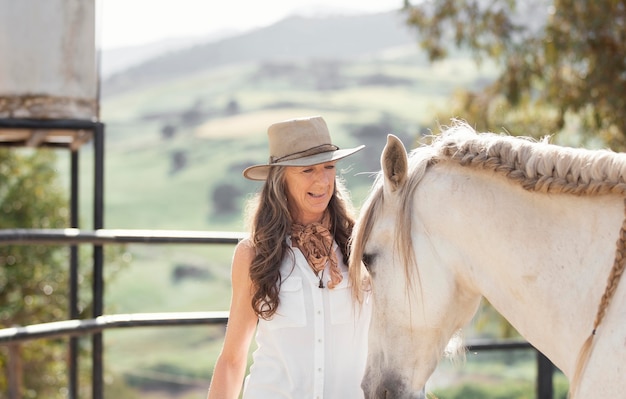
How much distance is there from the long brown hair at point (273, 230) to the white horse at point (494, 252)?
1.13ft

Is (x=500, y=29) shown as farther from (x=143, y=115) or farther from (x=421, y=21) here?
(x=143, y=115)

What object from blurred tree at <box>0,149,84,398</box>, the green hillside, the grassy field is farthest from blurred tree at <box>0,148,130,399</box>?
the grassy field

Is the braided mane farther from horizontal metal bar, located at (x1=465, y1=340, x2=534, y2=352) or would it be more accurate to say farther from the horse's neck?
horizontal metal bar, located at (x1=465, y1=340, x2=534, y2=352)

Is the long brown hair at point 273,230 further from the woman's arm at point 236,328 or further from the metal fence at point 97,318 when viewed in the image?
the metal fence at point 97,318

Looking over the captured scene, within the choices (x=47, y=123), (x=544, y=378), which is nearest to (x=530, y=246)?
(x=47, y=123)

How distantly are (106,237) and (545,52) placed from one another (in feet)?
20.6

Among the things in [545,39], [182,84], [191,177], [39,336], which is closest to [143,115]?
[182,84]

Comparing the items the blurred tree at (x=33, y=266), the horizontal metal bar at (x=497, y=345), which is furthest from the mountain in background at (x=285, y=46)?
the horizontal metal bar at (x=497, y=345)

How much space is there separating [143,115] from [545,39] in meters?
71.8

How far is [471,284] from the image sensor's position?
214 centimetres

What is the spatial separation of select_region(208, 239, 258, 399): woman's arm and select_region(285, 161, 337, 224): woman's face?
0.71 ft

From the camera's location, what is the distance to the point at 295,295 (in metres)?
2.54

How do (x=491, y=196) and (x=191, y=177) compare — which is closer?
(x=491, y=196)

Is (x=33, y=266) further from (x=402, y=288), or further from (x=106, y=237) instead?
(x=402, y=288)
